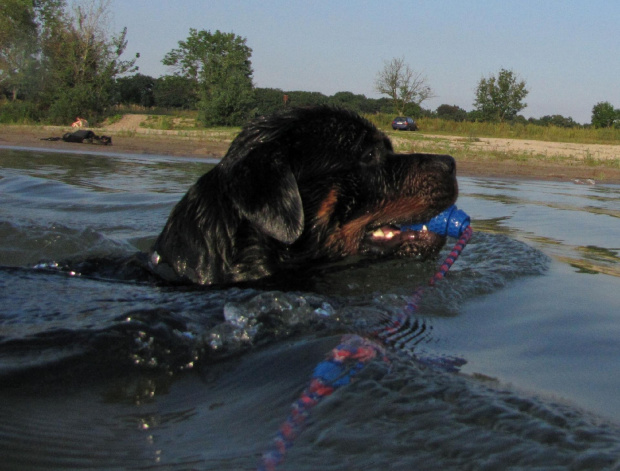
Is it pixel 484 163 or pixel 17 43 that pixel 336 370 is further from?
pixel 17 43

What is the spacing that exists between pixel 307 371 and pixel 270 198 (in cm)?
98

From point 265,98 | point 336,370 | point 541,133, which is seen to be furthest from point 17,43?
point 336,370

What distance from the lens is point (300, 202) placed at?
10.0ft

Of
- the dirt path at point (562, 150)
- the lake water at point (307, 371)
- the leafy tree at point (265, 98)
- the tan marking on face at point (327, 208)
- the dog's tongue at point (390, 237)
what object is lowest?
the lake water at point (307, 371)

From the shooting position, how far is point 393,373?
2113 millimetres

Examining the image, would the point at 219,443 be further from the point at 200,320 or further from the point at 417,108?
the point at 417,108

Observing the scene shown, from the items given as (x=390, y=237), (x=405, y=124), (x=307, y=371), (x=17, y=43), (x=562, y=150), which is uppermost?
(x=17, y=43)

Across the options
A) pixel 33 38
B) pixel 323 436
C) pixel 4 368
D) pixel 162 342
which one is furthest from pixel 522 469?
pixel 33 38

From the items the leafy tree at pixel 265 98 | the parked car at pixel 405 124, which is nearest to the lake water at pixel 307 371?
the leafy tree at pixel 265 98

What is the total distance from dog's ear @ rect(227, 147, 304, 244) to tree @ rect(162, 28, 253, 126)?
3750 cm

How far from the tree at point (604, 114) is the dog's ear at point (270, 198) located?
221 feet

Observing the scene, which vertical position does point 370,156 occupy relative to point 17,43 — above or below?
below

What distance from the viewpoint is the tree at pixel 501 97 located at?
228 ft

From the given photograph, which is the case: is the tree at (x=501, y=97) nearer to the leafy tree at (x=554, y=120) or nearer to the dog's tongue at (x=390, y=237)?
the leafy tree at (x=554, y=120)
